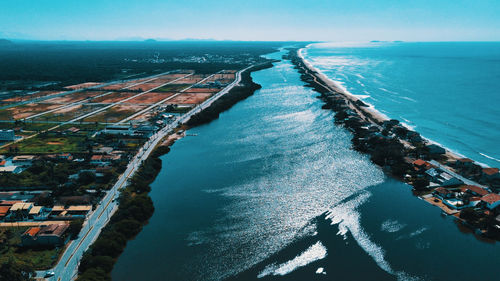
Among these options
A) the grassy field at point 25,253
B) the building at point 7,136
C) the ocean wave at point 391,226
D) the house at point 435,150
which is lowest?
the ocean wave at point 391,226

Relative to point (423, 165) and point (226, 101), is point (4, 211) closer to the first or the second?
point (423, 165)

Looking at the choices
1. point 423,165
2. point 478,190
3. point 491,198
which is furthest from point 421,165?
point 491,198

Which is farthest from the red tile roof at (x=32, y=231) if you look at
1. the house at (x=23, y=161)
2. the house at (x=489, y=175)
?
the house at (x=489, y=175)

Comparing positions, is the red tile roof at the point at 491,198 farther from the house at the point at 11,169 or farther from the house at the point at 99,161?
the house at the point at 11,169

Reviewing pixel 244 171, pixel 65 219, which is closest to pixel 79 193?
pixel 65 219

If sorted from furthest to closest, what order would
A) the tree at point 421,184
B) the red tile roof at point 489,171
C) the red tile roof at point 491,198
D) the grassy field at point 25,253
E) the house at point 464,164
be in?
1. the house at point 464,164
2. the red tile roof at point 489,171
3. the tree at point 421,184
4. the red tile roof at point 491,198
5. the grassy field at point 25,253

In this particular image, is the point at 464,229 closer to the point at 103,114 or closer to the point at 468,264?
the point at 468,264
